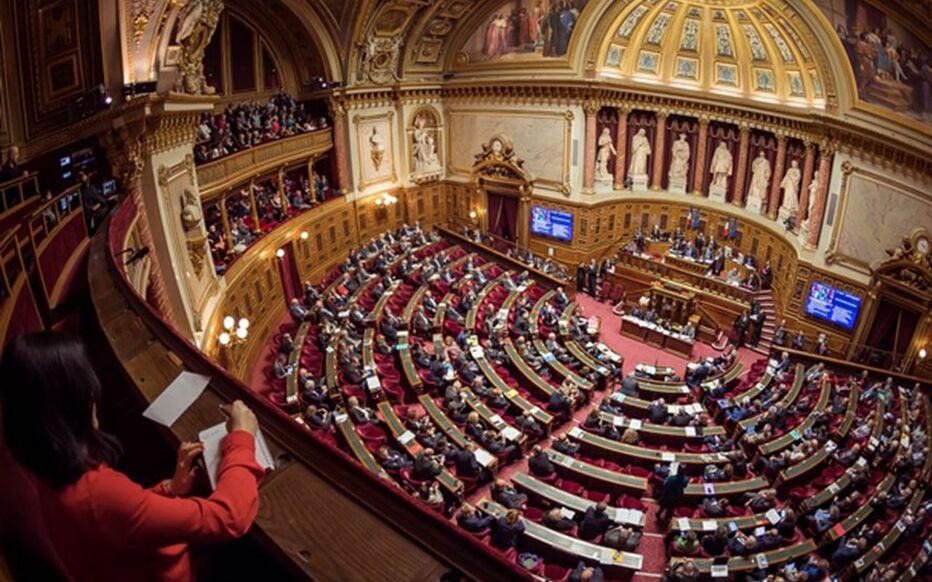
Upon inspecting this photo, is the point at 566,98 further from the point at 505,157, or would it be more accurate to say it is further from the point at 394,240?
the point at 394,240

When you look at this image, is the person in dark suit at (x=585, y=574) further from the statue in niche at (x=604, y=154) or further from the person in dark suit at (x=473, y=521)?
the statue in niche at (x=604, y=154)

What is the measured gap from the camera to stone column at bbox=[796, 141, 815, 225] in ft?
65.4

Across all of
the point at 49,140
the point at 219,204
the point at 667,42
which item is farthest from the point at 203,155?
the point at 667,42

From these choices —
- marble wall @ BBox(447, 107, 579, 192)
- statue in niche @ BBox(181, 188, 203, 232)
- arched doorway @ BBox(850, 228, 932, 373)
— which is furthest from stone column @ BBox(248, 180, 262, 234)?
arched doorway @ BBox(850, 228, 932, 373)

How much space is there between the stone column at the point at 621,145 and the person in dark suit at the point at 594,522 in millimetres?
16855

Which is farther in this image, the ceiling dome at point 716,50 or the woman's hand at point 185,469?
the ceiling dome at point 716,50

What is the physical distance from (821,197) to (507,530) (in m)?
15.3

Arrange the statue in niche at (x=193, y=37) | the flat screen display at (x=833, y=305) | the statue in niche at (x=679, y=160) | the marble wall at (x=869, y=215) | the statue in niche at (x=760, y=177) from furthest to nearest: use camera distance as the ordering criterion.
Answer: the statue in niche at (x=679, y=160)
the statue in niche at (x=760, y=177)
the flat screen display at (x=833, y=305)
the marble wall at (x=869, y=215)
the statue in niche at (x=193, y=37)

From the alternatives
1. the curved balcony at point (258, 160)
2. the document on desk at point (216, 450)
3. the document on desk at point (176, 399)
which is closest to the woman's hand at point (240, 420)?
the document on desk at point (216, 450)

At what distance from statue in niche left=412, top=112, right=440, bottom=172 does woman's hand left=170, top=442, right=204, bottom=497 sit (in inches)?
938

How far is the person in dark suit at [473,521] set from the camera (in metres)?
10.3

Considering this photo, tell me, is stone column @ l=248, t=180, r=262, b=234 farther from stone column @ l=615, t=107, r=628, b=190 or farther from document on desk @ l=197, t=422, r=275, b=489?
document on desk @ l=197, t=422, r=275, b=489

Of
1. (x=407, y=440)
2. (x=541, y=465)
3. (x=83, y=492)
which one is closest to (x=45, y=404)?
(x=83, y=492)

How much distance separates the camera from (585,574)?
362 inches
